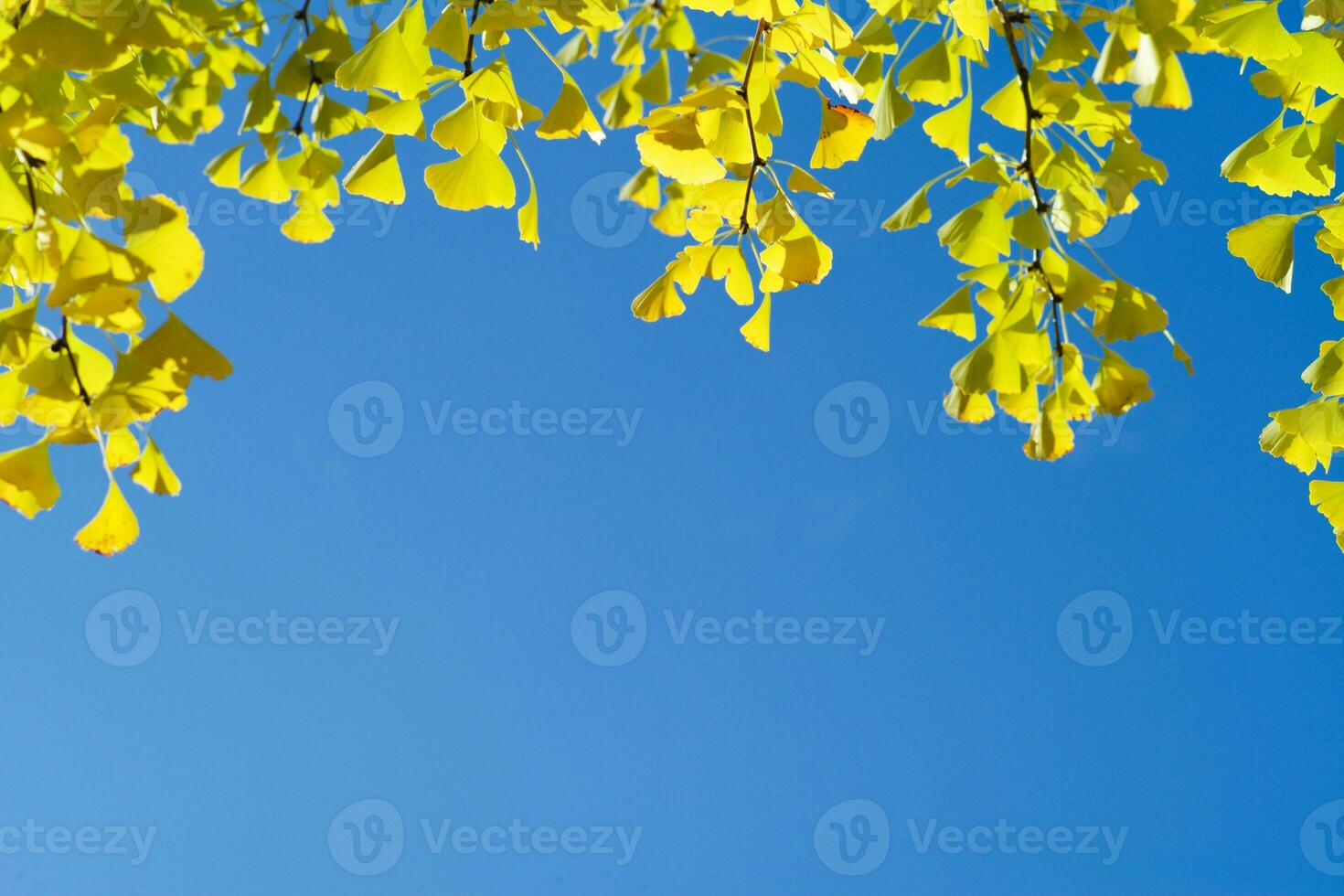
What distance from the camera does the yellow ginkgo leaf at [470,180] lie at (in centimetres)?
137

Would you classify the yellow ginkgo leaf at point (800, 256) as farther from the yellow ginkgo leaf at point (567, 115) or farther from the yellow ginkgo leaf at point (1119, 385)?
the yellow ginkgo leaf at point (1119, 385)

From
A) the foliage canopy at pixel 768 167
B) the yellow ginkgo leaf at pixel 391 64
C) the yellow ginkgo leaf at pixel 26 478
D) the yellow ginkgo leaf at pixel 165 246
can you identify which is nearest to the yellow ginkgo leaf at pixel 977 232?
the foliage canopy at pixel 768 167

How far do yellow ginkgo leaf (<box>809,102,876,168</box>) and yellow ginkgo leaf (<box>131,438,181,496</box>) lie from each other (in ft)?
2.65

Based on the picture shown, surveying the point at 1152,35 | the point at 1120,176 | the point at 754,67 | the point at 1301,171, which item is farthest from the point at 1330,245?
the point at 754,67

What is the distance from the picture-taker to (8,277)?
4.28 ft

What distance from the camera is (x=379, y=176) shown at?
1446 millimetres

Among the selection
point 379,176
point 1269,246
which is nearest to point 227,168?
point 379,176

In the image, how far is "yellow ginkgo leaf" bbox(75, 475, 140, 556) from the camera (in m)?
1.17

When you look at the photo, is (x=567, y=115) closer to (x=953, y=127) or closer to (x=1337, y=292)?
(x=953, y=127)

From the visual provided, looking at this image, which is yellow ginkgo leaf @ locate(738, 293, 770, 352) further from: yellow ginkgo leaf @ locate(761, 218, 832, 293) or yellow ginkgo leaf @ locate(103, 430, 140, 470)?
yellow ginkgo leaf @ locate(103, 430, 140, 470)

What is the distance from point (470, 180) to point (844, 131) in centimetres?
44

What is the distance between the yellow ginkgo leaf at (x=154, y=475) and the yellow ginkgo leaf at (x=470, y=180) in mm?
427

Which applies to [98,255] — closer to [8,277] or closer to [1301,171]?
[8,277]

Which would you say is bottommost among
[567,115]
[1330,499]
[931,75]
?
[1330,499]
